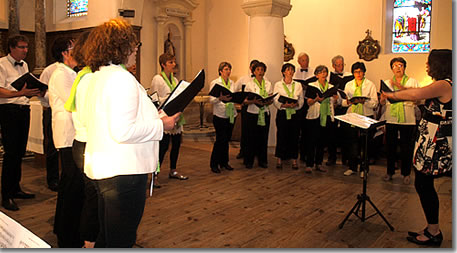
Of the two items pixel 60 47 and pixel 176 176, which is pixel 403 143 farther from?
pixel 60 47

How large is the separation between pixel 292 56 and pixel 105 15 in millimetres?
4336

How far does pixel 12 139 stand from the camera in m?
3.86

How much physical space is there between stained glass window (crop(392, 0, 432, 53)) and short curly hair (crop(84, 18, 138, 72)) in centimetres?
814

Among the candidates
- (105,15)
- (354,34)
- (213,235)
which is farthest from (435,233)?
(105,15)

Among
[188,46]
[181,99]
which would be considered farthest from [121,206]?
[188,46]

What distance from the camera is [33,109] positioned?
5.62m

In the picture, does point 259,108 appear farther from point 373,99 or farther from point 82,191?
point 82,191

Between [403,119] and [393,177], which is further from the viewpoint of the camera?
[393,177]

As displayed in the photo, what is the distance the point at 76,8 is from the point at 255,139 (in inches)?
270

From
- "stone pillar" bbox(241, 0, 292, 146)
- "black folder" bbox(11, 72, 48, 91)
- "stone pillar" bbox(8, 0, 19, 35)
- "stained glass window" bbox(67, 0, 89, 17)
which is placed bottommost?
"black folder" bbox(11, 72, 48, 91)

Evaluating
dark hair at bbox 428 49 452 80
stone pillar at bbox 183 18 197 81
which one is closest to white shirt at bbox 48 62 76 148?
dark hair at bbox 428 49 452 80

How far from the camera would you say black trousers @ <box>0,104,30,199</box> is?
12.7ft

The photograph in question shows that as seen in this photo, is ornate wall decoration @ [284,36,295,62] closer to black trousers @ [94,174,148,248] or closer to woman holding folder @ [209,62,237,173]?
woman holding folder @ [209,62,237,173]

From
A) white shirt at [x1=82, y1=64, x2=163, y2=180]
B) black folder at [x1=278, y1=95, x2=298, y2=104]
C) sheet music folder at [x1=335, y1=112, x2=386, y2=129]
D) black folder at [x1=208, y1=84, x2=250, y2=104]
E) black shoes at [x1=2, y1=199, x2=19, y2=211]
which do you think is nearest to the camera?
white shirt at [x1=82, y1=64, x2=163, y2=180]
